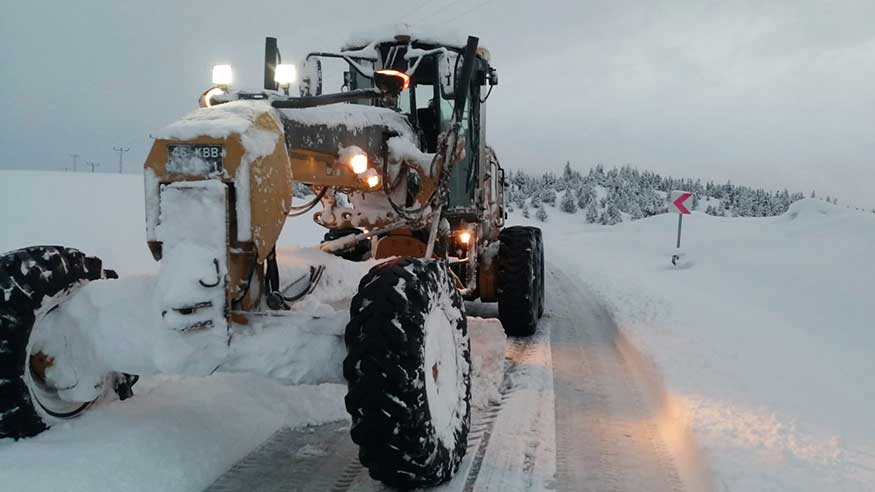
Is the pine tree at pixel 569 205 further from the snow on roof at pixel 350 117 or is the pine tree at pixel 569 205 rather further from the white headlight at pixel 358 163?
the white headlight at pixel 358 163

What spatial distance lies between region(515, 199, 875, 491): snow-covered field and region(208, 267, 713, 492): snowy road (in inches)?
9.7

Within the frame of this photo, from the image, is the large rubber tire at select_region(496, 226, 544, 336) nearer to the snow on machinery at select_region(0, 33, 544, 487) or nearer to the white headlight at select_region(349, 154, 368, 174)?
the snow on machinery at select_region(0, 33, 544, 487)

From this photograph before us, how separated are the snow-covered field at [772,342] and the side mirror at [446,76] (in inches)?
121

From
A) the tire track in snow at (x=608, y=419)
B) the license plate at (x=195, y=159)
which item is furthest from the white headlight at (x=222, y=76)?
the tire track in snow at (x=608, y=419)

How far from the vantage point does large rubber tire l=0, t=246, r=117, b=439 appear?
3486 millimetres

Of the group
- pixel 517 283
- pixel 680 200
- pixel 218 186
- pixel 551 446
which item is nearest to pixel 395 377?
pixel 218 186

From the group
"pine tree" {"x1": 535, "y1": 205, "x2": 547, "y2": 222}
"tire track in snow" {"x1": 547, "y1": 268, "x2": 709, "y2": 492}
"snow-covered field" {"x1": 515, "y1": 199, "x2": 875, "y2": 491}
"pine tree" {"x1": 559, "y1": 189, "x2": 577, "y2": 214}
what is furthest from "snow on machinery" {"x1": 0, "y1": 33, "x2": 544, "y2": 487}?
"pine tree" {"x1": 559, "y1": 189, "x2": 577, "y2": 214}

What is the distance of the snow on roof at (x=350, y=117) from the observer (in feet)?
13.5

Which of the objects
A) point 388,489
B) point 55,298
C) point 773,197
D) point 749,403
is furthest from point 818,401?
point 773,197

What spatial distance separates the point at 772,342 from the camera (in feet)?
23.1

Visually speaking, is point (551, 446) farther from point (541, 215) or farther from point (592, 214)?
point (592, 214)

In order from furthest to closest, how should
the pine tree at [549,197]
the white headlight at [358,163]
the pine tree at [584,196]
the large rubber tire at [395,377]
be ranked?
the pine tree at [549,197]
the pine tree at [584,196]
the white headlight at [358,163]
the large rubber tire at [395,377]

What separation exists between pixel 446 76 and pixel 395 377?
3253mm

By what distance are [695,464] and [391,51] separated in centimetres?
450
